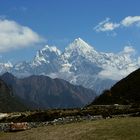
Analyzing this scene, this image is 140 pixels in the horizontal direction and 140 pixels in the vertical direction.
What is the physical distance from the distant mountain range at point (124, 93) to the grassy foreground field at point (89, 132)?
69.0 m

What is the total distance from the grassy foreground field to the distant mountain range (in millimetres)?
69014

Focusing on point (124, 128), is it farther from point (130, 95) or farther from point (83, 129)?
point (130, 95)

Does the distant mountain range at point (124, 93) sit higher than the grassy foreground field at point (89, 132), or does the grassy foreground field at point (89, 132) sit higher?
the distant mountain range at point (124, 93)

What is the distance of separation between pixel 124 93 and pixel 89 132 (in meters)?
93.9

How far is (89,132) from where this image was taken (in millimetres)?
58188

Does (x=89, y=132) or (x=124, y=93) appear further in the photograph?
(x=124, y=93)

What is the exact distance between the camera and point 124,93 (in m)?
151

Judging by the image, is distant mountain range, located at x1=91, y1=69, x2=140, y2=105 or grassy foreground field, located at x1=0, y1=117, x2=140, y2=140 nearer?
grassy foreground field, located at x1=0, y1=117, x2=140, y2=140

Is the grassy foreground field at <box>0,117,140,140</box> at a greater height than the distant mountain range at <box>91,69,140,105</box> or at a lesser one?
lesser

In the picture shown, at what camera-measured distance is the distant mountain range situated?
5492 inches

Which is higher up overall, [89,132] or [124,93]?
[124,93]

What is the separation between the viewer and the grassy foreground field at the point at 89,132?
54.7 m

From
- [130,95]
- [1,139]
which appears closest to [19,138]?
[1,139]

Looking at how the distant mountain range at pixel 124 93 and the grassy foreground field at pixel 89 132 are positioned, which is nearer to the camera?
the grassy foreground field at pixel 89 132
